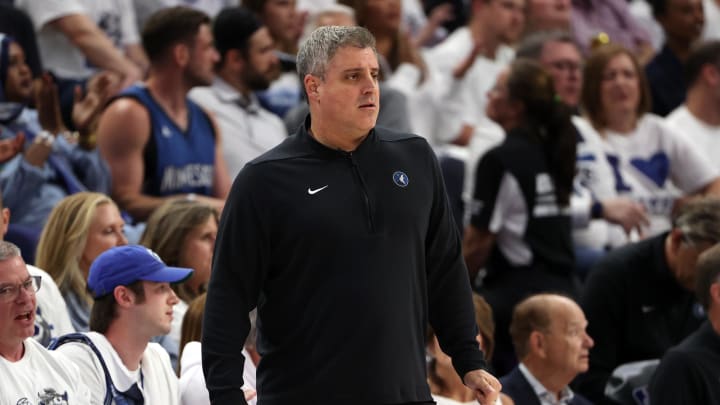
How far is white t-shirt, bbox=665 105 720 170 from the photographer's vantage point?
8922 millimetres

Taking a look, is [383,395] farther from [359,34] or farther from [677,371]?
[677,371]

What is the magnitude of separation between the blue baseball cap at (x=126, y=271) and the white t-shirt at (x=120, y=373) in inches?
7.4

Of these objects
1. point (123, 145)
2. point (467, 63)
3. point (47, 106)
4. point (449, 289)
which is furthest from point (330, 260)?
point (467, 63)

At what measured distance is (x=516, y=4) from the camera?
9492 mm

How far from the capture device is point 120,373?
4473mm

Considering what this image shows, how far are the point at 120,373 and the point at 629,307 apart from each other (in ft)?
9.62

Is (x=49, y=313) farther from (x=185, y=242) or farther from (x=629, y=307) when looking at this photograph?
(x=629, y=307)

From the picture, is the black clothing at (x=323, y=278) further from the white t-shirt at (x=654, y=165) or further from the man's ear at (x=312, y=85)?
the white t-shirt at (x=654, y=165)

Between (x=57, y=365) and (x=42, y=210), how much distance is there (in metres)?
2.48

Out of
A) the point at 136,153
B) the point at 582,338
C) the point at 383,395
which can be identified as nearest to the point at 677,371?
the point at 582,338

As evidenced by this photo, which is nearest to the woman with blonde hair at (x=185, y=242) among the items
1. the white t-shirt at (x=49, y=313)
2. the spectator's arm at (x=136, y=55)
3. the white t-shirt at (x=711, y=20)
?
the white t-shirt at (x=49, y=313)

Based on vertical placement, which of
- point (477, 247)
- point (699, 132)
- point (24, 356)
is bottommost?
point (477, 247)

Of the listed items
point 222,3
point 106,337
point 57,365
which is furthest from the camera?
point 222,3

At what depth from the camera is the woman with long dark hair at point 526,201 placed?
7.21 m
